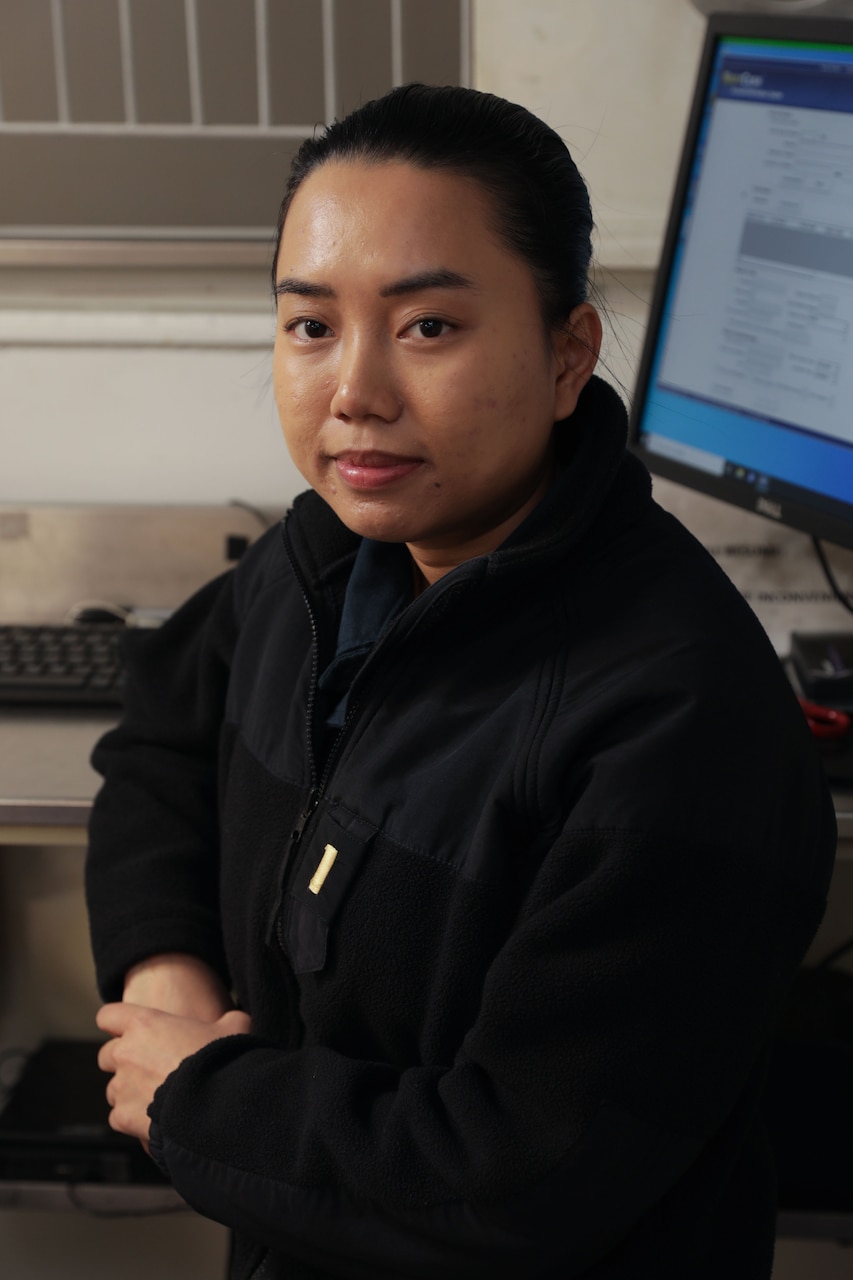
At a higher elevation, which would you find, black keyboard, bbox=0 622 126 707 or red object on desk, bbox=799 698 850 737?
red object on desk, bbox=799 698 850 737

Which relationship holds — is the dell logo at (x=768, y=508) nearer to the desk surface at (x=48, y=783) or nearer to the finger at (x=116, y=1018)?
the desk surface at (x=48, y=783)

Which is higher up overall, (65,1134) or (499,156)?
(499,156)

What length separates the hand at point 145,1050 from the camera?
886 millimetres

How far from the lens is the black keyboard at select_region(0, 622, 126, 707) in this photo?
48.3 inches

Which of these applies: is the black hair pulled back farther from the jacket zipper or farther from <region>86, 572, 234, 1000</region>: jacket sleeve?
<region>86, 572, 234, 1000</region>: jacket sleeve

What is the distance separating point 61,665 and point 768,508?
2.28 ft

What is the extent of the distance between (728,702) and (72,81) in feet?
3.89

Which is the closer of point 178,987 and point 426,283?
point 426,283

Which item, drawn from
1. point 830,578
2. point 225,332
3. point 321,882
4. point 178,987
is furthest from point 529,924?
point 225,332

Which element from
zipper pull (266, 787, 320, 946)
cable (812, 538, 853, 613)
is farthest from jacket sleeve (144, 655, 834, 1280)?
cable (812, 538, 853, 613)

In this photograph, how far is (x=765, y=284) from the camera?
3.93ft

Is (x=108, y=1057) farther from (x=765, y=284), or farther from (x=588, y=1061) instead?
(x=765, y=284)

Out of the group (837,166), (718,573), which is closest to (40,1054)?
(718,573)

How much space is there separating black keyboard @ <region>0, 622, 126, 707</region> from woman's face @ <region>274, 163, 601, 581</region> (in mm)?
515
